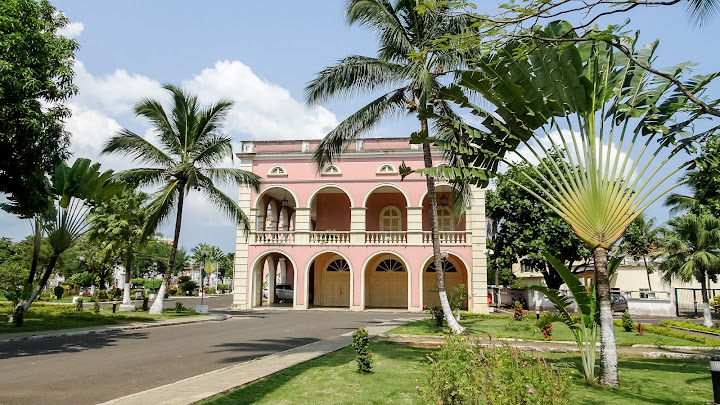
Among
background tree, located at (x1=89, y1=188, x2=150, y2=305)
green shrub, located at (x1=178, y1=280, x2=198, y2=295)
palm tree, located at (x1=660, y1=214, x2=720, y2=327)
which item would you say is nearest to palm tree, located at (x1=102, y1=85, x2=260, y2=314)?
background tree, located at (x1=89, y1=188, x2=150, y2=305)

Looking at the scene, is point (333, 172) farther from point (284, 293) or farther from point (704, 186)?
point (704, 186)

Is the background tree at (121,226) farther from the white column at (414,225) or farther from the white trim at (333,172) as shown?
the white column at (414,225)

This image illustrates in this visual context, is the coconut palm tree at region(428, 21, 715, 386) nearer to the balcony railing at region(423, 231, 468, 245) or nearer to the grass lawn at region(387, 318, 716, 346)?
the grass lawn at region(387, 318, 716, 346)

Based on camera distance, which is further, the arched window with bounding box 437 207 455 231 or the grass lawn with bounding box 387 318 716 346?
the arched window with bounding box 437 207 455 231

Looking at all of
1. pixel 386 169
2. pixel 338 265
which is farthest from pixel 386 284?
pixel 386 169

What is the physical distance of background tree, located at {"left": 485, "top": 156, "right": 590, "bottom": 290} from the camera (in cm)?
2502

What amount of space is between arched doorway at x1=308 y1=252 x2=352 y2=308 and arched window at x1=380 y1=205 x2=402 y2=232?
3.23 metres

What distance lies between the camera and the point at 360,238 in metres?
24.5

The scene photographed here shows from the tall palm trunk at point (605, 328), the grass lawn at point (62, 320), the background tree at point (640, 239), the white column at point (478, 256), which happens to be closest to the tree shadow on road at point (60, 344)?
the grass lawn at point (62, 320)

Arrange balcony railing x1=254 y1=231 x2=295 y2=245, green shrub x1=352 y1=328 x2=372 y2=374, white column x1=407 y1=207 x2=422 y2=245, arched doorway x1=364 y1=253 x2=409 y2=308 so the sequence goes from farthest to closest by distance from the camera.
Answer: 1. arched doorway x1=364 y1=253 x2=409 y2=308
2. balcony railing x1=254 y1=231 x2=295 y2=245
3. white column x1=407 y1=207 x2=422 y2=245
4. green shrub x1=352 y1=328 x2=372 y2=374

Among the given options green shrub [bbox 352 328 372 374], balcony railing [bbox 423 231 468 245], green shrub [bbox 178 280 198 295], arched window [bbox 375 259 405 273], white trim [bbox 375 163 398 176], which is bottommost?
green shrub [bbox 178 280 198 295]

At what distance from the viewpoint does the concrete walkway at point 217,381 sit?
5.56 metres

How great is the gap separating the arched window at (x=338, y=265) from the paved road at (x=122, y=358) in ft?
38.3

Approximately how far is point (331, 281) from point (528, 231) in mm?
11693
